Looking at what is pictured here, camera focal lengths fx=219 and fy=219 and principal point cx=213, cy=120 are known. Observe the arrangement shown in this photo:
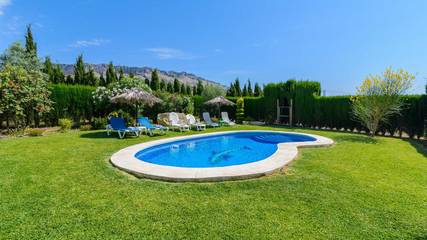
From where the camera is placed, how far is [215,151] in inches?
370

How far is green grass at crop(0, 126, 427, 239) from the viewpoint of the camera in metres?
2.91

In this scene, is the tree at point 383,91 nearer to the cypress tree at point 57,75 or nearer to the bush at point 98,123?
the bush at point 98,123

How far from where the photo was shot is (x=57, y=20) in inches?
572

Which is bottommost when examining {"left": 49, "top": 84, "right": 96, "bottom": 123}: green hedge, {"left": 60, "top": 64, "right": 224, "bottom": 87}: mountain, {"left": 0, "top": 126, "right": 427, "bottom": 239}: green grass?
{"left": 0, "top": 126, "right": 427, "bottom": 239}: green grass

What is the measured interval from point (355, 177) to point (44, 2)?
15981 mm

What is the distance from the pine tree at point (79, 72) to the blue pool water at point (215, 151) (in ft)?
58.5

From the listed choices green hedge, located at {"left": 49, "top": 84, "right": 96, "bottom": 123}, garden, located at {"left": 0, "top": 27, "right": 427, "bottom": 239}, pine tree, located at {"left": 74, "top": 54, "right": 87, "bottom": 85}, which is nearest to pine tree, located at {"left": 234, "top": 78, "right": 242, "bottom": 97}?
pine tree, located at {"left": 74, "top": 54, "right": 87, "bottom": 85}

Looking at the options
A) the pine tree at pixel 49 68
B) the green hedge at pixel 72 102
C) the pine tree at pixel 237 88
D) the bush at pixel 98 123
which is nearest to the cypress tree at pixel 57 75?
the pine tree at pixel 49 68

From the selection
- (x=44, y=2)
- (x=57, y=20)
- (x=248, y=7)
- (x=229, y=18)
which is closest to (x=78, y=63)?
(x=57, y=20)

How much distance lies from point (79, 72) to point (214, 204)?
2462cm

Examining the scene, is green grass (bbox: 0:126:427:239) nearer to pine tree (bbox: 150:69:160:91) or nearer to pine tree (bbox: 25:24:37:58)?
pine tree (bbox: 25:24:37:58)

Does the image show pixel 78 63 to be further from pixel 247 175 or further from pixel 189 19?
pixel 247 175

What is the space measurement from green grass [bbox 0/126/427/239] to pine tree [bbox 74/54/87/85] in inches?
769

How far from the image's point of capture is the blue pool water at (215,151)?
288 inches
